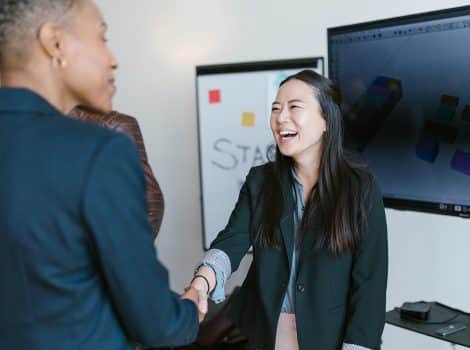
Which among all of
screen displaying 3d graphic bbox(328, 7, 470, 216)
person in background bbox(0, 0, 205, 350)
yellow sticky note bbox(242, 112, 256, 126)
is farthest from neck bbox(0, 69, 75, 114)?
yellow sticky note bbox(242, 112, 256, 126)

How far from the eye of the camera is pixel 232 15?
337 cm

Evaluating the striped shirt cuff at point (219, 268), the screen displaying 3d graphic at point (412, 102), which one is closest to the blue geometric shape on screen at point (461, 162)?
the screen displaying 3d graphic at point (412, 102)

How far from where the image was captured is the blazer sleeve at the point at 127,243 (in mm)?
900

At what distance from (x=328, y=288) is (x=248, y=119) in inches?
60.1

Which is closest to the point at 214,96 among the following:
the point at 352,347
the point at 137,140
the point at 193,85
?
the point at 193,85

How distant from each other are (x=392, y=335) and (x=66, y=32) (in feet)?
7.86

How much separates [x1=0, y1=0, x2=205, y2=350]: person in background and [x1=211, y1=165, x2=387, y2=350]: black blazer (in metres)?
0.77

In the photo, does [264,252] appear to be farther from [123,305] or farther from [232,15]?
[232,15]

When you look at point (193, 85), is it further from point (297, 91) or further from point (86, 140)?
point (86, 140)

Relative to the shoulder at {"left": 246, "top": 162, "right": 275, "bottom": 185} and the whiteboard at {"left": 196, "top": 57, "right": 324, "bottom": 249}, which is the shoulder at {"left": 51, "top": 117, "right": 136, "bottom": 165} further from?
the whiteboard at {"left": 196, "top": 57, "right": 324, "bottom": 249}

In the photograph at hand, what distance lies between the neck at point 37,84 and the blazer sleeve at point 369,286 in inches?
40.6

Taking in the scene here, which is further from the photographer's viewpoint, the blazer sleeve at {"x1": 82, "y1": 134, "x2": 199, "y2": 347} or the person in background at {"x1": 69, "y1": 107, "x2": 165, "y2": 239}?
the person in background at {"x1": 69, "y1": 107, "x2": 165, "y2": 239}

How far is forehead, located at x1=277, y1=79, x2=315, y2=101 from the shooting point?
180 cm

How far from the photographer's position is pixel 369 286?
169 cm
